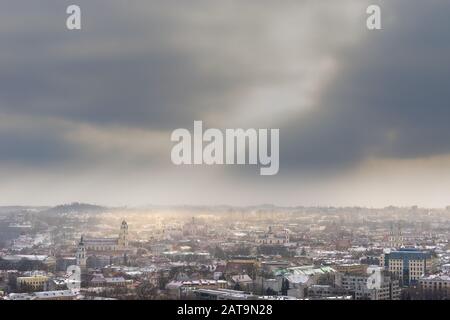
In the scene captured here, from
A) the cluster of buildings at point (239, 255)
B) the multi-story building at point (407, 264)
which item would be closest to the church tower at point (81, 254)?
the cluster of buildings at point (239, 255)

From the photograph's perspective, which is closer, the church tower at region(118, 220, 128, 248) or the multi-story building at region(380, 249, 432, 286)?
the multi-story building at region(380, 249, 432, 286)

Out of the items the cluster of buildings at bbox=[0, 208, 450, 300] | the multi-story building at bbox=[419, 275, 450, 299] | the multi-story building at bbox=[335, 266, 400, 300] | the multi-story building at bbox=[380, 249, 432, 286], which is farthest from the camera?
the multi-story building at bbox=[380, 249, 432, 286]

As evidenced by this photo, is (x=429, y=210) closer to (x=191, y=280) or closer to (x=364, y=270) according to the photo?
(x=364, y=270)

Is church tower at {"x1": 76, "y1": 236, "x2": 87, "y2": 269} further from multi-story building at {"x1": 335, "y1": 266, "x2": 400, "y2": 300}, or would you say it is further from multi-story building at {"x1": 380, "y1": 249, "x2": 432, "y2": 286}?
multi-story building at {"x1": 380, "y1": 249, "x2": 432, "y2": 286}

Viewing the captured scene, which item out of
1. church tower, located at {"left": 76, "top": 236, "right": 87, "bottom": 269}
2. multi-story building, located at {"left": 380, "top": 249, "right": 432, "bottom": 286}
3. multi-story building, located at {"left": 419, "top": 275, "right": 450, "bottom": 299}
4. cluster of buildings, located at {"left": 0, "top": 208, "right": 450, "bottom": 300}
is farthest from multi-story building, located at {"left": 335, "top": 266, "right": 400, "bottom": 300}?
church tower, located at {"left": 76, "top": 236, "right": 87, "bottom": 269}

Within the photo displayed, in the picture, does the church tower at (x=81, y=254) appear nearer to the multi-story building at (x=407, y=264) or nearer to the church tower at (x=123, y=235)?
the church tower at (x=123, y=235)

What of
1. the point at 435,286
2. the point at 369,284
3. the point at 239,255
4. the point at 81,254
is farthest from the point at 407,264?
the point at 81,254

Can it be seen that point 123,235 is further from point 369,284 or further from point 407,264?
point 407,264
